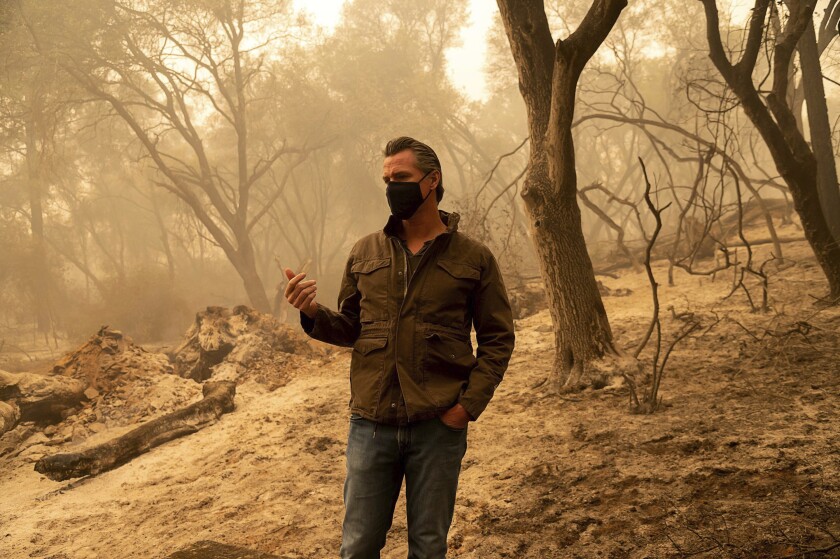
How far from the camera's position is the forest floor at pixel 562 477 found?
2.89 m

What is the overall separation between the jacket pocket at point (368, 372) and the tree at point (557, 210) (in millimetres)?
3732

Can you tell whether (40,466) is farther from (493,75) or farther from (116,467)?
(493,75)

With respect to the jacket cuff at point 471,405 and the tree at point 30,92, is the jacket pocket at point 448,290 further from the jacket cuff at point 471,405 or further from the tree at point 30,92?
the tree at point 30,92

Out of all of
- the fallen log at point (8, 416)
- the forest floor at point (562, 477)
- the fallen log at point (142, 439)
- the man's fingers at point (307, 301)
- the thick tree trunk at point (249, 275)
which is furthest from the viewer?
the thick tree trunk at point (249, 275)

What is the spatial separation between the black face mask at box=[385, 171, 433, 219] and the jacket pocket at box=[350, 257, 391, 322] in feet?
0.67

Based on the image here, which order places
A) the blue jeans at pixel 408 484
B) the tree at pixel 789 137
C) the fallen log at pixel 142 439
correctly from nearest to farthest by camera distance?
the blue jeans at pixel 408 484, the fallen log at pixel 142 439, the tree at pixel 789 137

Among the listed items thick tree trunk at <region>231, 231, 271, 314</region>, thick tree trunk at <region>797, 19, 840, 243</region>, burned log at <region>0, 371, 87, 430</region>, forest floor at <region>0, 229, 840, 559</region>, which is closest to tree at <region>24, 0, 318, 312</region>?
thick tree trunk at <region>231, 231, 271, 314</region>

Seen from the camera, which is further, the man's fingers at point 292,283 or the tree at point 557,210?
the tree at point 557,210

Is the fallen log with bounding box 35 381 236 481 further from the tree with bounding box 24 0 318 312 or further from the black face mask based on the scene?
the tree with bounding box 24 0 318 312

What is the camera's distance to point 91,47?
1525 cm

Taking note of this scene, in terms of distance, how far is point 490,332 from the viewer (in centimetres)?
217

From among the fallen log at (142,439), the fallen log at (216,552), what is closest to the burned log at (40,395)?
the fallen log at (142,439)

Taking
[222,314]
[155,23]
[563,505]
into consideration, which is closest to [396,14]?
[155,23]

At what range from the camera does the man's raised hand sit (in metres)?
2.14
